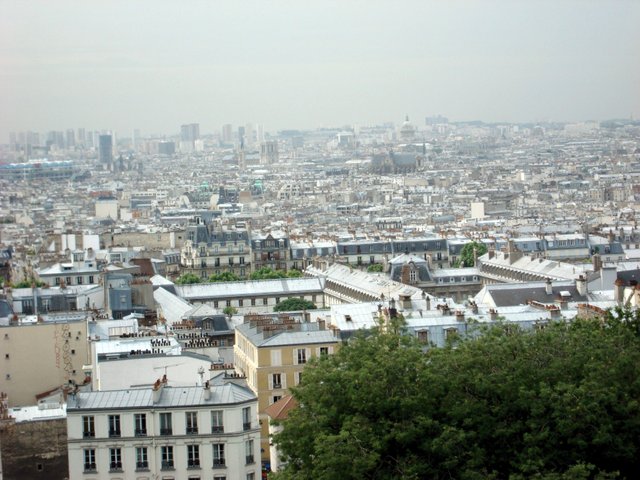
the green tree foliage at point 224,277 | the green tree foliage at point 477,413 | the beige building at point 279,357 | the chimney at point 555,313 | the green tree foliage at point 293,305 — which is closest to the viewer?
the green tree foliage at point 477,413

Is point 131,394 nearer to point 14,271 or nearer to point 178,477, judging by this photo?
point 178,477

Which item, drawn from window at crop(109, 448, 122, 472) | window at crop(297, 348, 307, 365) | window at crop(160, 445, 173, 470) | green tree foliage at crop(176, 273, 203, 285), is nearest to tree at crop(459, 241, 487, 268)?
green tree foliage at crop(176, 273, 203, 285)

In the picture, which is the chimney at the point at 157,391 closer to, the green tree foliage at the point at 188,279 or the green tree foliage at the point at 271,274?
the green tree foliage at the point at 188,279

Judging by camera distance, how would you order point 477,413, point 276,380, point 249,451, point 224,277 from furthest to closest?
1. point 224,277
2. point 276,380
3. point 249,451
4. point 477,413

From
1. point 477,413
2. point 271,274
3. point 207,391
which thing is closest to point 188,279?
point 271,274

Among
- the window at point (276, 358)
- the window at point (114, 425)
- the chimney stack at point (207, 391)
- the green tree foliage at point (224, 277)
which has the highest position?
the chimney stack at point (207, 391)

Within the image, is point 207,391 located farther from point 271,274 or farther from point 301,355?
point 271,274

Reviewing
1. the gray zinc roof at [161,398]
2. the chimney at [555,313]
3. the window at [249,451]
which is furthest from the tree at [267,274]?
the window at [249,451]

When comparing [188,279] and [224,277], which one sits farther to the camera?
[224,277]
